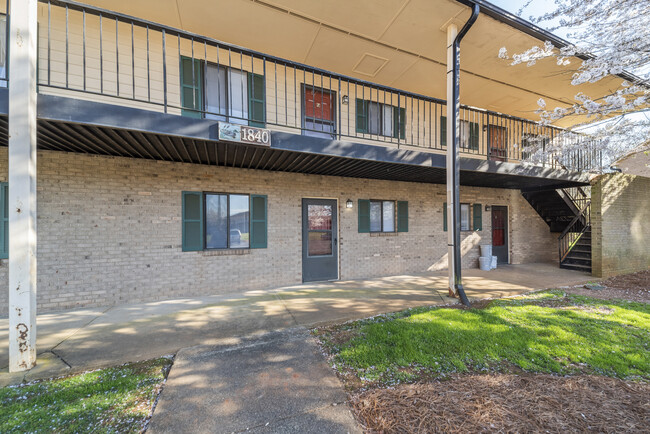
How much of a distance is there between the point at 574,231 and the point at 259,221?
36.2ft

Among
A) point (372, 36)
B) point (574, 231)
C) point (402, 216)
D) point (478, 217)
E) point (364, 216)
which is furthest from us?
point (574, 231)

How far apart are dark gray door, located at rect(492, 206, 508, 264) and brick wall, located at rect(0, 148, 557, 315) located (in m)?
4.51

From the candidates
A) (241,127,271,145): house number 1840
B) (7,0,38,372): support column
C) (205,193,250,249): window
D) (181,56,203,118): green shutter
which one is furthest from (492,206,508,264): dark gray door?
(7,0,38,372): support column

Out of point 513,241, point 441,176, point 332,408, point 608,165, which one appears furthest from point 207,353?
point 608,165

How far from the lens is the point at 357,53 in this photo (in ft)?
20.0

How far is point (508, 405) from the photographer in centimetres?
217

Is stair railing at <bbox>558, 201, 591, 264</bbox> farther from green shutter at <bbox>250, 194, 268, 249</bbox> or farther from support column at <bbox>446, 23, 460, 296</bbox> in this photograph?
green shutter at <bbox>250, 194, 268, 249</bbox>

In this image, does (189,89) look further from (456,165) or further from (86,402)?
(456,165)

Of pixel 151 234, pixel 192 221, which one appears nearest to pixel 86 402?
pixel 151 234

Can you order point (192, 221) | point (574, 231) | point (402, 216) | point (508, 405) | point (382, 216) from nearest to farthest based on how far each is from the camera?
1. point (508, 405)
2. point (192, 221)
3. point (382, 216)
4. point (402, 216)
5. point (574, 231)

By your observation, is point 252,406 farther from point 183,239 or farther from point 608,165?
point 608,165

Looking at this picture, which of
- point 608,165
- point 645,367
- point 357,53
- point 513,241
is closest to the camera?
point 645,367

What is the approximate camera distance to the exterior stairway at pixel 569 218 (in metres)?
8.21

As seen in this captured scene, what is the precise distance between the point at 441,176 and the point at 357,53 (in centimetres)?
388
